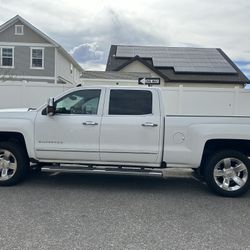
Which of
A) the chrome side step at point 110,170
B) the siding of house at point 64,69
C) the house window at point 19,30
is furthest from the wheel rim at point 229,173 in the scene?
the house window at point 19,30

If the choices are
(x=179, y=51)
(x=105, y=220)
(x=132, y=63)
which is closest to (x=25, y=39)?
(x=132, y=63)

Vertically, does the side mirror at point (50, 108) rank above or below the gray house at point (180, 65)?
below

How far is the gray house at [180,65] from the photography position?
3606 cm

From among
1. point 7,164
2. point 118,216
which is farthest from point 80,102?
point 118,216

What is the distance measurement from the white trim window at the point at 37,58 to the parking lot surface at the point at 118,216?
962 inches

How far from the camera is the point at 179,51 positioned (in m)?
44.1

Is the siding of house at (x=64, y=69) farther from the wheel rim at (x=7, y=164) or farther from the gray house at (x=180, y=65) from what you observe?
the wheel rim at (x=7, y=164)

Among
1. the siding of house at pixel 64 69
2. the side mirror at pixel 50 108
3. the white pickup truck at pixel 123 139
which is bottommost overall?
the white pickup truck at pixel 123 139

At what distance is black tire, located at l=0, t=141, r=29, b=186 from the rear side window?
72.1 inches

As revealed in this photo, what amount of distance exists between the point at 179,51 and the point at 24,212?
40795mm

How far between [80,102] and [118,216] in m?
2.45

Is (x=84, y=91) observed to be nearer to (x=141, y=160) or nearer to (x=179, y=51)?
(x=141, y=160)

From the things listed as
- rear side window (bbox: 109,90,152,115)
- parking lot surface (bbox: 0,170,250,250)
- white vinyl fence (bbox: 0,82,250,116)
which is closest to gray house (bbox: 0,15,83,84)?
white vinyl fence (bbox: 0,82,250,116)

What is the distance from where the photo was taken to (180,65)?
3878cm
